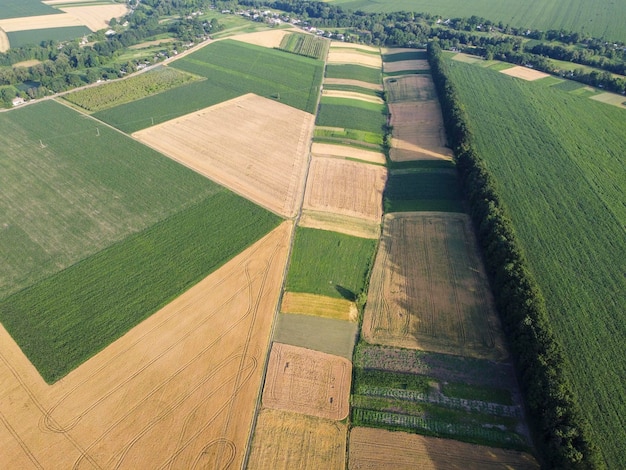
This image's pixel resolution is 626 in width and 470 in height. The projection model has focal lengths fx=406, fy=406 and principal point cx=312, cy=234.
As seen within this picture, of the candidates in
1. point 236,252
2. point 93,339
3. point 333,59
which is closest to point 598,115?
point 333,59

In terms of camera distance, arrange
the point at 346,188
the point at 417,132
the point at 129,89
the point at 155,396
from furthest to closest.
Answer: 1. the point at 129,89
2. the point at 417,132
3. the point at 346,188
4. the point at 155,396

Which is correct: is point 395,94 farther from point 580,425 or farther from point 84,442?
point 84,442

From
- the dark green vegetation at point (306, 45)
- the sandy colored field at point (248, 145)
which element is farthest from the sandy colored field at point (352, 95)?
the dark green vegetation at point (306, 45)

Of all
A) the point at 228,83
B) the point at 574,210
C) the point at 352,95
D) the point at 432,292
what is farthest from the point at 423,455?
the point at 228,83

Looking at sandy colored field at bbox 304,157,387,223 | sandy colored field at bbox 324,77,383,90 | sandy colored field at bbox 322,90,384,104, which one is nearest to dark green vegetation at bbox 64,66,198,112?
sandy colored field at bbox 324,77,383,90

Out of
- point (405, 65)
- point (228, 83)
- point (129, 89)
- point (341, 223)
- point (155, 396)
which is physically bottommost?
point (155, 396)

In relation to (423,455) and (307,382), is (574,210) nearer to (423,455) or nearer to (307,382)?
(423,455)

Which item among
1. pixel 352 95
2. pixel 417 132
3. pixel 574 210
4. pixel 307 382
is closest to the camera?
pixel 307 382

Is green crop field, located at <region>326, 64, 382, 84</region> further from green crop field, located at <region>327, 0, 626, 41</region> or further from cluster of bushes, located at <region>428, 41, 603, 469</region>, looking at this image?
green crop field, located at <region>327, 0, 626, 41</region>

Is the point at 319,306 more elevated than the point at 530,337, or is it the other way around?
the point at 530,337
